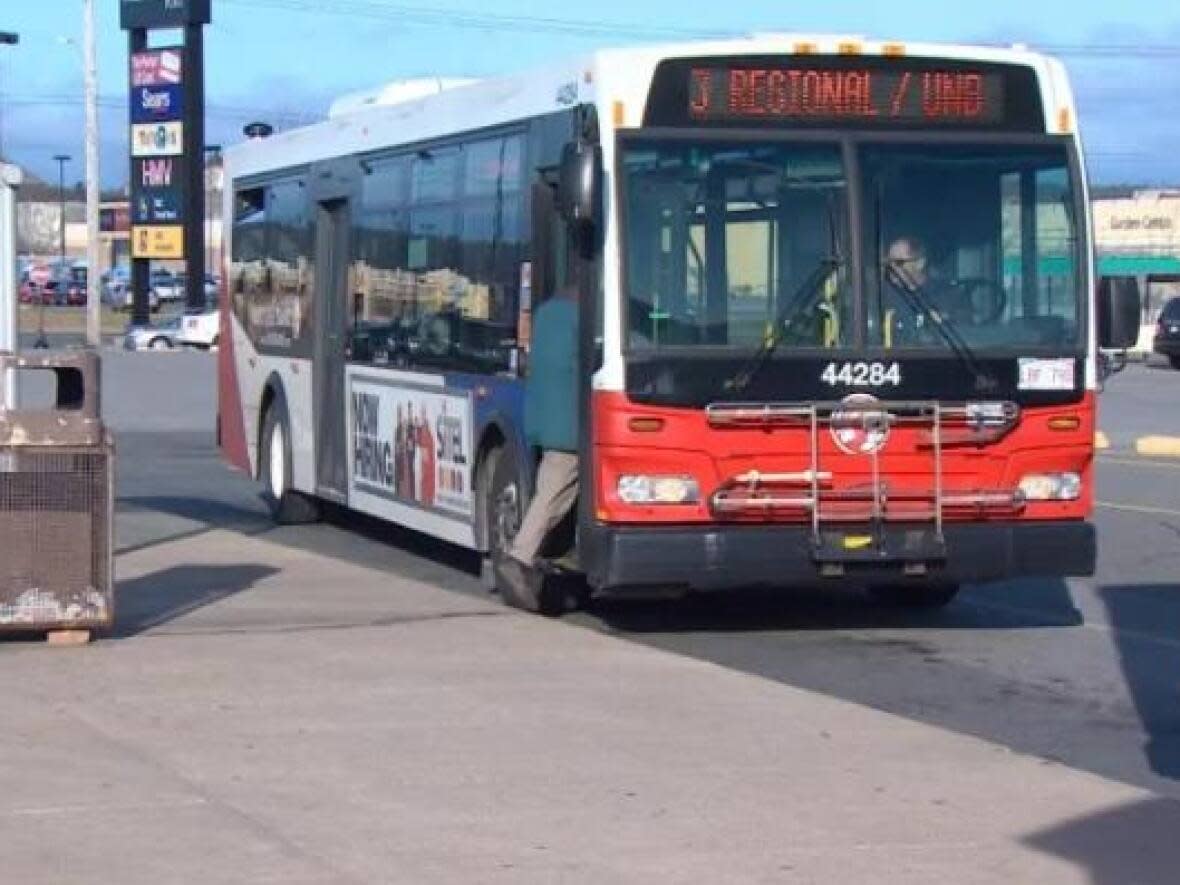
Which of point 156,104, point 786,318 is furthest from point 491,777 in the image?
point 156,104

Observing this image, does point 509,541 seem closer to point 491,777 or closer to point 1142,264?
point 491,777

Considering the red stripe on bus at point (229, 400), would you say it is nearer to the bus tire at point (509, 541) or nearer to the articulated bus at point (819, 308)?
the bus tire at point (509, 541)

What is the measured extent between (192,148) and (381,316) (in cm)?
5042

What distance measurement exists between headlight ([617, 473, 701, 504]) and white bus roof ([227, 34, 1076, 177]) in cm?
181

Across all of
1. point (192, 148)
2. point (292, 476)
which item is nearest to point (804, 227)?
point (292, 476)

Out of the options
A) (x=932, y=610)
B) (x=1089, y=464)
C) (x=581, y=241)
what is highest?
(x=581, y=241)

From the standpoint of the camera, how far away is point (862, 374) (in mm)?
12688

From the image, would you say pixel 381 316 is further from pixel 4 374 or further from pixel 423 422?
pixel 4 374

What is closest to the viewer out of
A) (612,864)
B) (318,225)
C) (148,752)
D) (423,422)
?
(612,864)

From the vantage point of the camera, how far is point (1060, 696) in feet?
38.0

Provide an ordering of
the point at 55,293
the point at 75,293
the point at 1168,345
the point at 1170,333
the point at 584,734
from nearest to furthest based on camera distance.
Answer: the point at 584,734
the point at 1170,333
the point at 1168,345
the point at 55,293
the point at 75,293

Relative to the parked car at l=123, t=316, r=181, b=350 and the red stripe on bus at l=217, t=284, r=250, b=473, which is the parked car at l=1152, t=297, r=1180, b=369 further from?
the red stripe on bus at l=217, t=284, r=250, b=473

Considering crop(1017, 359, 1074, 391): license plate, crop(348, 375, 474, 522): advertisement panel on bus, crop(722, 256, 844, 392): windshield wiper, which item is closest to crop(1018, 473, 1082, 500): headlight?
crop(1017, 359, 1074, 391): license plate

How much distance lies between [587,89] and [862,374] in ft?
6.72
